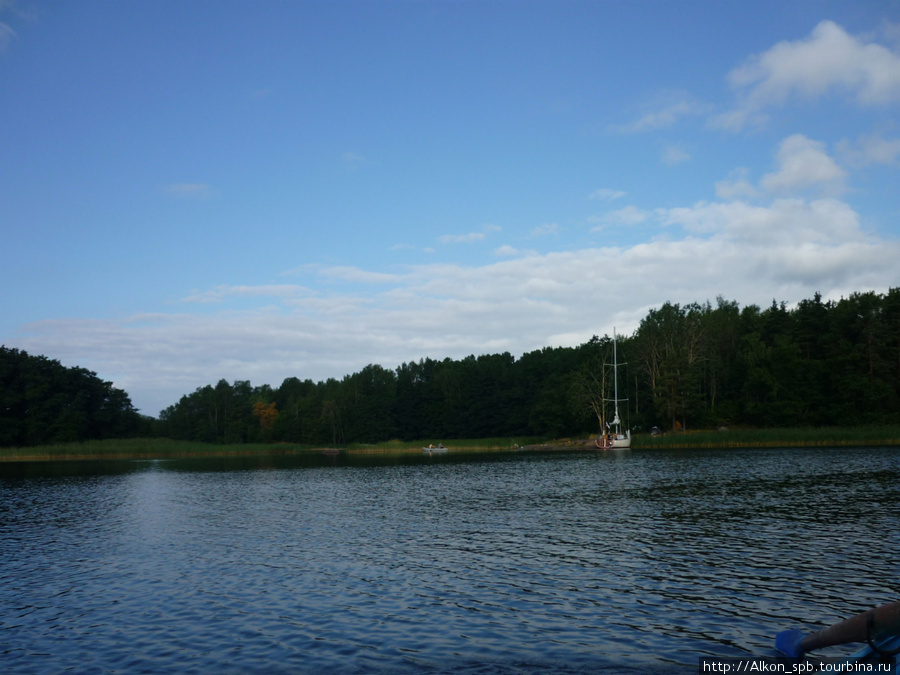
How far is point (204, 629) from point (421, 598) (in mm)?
5940

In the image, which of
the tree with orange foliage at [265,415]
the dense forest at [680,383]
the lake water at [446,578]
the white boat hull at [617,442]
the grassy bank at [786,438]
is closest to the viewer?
the lake water at [446,578]

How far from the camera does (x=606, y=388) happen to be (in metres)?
118

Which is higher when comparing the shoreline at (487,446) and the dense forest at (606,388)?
the dense forest at (606,388)

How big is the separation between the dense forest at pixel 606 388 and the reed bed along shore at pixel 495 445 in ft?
36.5

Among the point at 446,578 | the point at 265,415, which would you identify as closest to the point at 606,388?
the point at 446,578

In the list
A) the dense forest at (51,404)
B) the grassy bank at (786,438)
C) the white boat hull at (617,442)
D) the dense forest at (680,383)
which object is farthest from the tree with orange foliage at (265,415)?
the grassy bank at (786,438)

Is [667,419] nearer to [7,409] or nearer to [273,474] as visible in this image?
[273,474]

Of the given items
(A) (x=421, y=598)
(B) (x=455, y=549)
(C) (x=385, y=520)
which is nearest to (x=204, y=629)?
(A) (x=421, y=598)

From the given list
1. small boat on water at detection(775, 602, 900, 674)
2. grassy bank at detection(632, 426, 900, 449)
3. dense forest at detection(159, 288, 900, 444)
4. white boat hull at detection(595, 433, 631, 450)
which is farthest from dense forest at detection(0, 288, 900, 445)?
small boat on water at detection(775, 602, 900, 674)

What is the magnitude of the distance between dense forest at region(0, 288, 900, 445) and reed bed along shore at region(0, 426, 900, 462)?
11133 millimetres

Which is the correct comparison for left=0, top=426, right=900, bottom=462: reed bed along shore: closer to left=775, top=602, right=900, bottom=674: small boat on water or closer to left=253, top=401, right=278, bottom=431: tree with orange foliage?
left=253, top=401, right=278, bottom=431: tree with orange foliage

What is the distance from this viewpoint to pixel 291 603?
18.5 m

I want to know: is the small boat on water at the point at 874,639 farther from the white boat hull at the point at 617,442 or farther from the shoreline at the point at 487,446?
the white boat hull at the point at 617,442

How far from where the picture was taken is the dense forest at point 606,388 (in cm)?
10069
